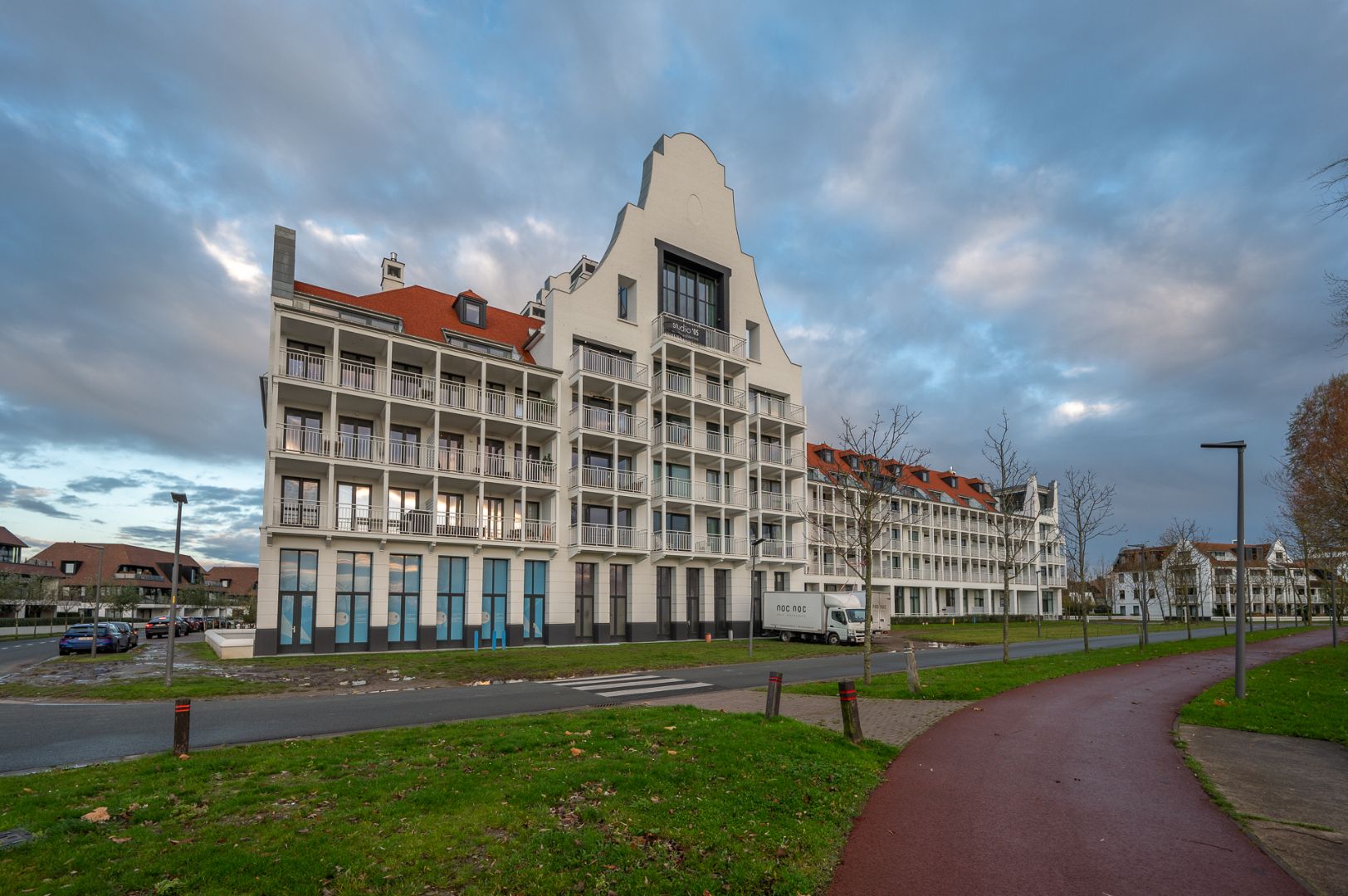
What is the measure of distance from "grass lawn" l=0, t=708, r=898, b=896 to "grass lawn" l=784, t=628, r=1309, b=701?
23.7 feet

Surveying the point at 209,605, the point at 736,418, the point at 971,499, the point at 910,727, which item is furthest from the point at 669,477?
the point at 209,605

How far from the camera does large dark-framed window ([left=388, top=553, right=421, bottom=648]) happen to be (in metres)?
30.6

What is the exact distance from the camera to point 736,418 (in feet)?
139

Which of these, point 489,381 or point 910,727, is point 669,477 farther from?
point 910,727

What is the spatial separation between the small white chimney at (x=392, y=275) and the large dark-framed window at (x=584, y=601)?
18465mm

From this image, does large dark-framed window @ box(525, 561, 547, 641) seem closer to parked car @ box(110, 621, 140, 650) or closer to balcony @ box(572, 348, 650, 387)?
balcony @ box(572, 348, 650, 387)

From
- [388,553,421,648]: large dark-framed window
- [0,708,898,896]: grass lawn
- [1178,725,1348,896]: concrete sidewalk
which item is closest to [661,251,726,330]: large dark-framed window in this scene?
[388,553,421,648]: large dark-framed window

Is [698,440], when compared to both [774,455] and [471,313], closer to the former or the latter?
[774,455]

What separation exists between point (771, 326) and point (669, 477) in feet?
43.3

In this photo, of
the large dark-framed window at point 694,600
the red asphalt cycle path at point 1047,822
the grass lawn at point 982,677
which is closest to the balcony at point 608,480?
the large dark-framed window at point 694,600

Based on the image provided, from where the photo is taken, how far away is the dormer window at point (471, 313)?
37500mm

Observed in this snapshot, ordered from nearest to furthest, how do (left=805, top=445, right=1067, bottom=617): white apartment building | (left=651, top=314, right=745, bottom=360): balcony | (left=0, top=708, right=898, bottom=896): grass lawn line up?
(left=0, top=708, right=898, bottom=896): grass lawn → (left=651, top=314, right=745, bottom=360): balcony → (left=805, top=445, right=1067, bottom=617): white apartment building

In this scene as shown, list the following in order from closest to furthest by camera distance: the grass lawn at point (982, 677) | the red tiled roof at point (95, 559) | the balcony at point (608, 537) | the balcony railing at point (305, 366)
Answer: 1. the grass lawn at point (982, 677)
2. the balcony railing at point (305, 366)
3. the balcony at point (608, 537)
4. the red tiled roof at point (95, 559)

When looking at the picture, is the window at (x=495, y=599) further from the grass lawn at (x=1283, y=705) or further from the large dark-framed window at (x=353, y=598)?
the grass lawn at (x=1283, y=705)
